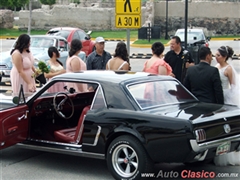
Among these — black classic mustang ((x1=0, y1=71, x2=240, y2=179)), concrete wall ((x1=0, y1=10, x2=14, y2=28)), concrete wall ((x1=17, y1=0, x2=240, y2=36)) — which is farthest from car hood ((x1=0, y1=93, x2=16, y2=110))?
concrete wall ((x1=0, y1=10, x2=14, y2=28))

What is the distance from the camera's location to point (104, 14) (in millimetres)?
47406

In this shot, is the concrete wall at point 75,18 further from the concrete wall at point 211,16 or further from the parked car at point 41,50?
the parked car at point 41,50

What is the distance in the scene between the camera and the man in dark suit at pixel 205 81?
26.2 ft

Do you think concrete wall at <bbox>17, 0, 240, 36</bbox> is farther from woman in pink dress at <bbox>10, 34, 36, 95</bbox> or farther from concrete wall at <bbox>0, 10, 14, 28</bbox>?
woman in pink dress at <bbox>10, 34, 36, 95</bbox>

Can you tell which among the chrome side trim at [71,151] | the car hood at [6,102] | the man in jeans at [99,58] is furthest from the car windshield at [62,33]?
the chrome side trim at [71,151]

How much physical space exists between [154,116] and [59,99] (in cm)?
233

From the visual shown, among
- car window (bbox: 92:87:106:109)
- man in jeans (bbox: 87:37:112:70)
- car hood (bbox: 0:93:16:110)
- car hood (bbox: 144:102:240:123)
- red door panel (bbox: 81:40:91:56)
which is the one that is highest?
Result: man in jeans (bbox: 87:37:112:70)

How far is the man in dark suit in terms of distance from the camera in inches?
314

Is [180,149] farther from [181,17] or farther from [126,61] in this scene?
[181,17]

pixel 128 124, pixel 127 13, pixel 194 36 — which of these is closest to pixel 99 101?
pixel 128 124

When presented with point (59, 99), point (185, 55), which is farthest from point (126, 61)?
point (59, 99)

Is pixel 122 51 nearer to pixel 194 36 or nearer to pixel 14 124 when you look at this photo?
pixel 14 124

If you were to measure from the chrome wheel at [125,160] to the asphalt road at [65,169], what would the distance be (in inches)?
8.4

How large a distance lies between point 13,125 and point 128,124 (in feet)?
5.89
